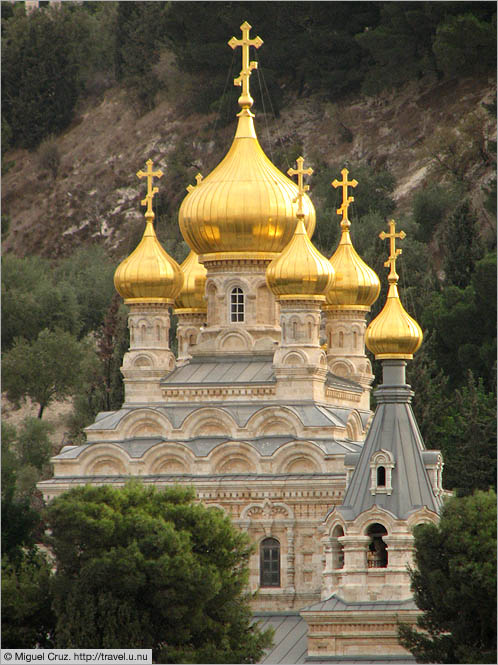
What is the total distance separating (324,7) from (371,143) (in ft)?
17.2

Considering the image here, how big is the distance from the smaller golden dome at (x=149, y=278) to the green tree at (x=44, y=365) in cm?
1796

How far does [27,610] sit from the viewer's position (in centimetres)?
3083

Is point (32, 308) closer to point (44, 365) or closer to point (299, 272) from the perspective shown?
point (44, 365)

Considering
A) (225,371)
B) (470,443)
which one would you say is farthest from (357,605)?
(470,443)

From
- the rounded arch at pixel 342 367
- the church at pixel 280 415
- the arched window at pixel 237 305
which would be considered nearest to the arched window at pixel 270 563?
the church at pixel 280 415

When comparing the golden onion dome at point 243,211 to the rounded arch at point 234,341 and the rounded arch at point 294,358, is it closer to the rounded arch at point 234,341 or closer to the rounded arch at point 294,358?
the rounded arch at point 234,341

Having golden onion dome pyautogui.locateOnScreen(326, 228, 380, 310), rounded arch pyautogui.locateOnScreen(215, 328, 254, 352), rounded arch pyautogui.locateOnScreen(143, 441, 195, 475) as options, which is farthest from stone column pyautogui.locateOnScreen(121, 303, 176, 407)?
golden onion dome pyautogui.locateOnScreen(326, 228, 380, 310)

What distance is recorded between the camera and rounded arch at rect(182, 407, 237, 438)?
35.7m

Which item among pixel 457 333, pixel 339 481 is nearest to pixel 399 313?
pixel 339 481

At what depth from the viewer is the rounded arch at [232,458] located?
116ft

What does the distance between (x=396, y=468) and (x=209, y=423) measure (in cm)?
440

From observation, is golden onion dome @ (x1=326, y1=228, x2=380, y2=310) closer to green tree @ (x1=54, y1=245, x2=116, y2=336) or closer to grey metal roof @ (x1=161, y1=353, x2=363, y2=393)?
grey metal roof @ (x1=161, y1=353, x2=363, y2=393)

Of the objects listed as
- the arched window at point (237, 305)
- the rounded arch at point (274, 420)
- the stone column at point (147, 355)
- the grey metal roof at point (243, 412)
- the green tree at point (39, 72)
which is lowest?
the rounded arch at point (274, 420)

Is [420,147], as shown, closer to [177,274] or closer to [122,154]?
[122,154]
